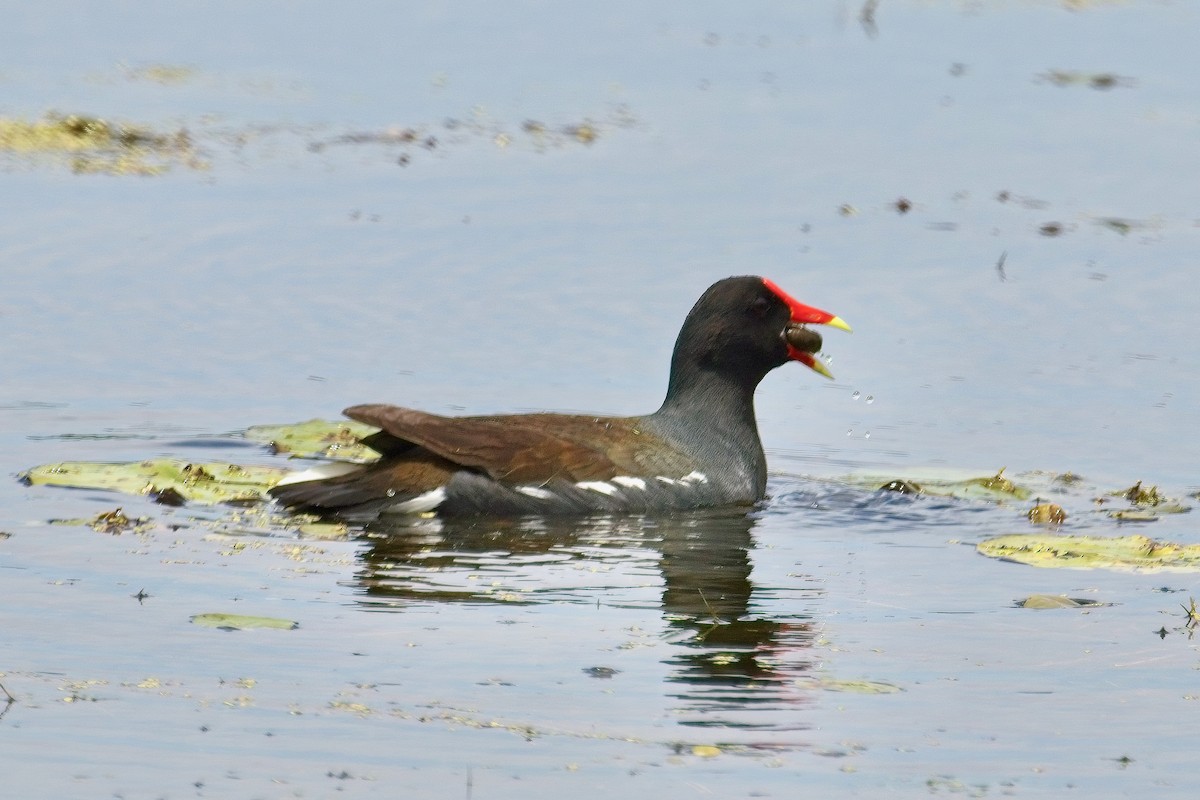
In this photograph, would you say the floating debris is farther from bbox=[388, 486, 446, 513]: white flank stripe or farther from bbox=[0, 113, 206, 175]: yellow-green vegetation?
bbox=[388, 486, 446, 513]: white flank stripe

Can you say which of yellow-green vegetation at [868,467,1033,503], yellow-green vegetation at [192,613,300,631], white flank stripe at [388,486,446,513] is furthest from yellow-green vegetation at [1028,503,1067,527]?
yellow-green vegetation at [192,613,300,631]

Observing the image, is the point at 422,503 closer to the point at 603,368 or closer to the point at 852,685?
the point at 603,368

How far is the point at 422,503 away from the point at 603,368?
272 cm

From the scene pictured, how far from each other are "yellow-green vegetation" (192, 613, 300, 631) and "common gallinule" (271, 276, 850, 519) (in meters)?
1.94

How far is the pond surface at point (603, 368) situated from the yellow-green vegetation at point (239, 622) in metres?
0.10

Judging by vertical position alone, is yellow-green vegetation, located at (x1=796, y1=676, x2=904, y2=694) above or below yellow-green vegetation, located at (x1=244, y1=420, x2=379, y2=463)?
below

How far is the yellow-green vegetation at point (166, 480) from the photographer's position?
32.1ft

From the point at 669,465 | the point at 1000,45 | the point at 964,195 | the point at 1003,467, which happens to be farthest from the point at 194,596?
the point at 1000,45

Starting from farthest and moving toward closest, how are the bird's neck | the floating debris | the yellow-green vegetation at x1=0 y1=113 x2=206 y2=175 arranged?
1. the floating debris
2. the yellow-green vegetation at x1=0 y1=113 x2=206 y2=175
3. the bird's neck

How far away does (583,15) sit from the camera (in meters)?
22.4

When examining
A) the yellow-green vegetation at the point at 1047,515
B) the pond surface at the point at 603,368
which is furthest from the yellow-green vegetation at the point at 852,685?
the yellow-green vegetation at the point at 1047,515

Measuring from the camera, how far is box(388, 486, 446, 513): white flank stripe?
9.63m

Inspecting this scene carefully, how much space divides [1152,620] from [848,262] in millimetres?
6477

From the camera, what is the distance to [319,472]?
9.71m
